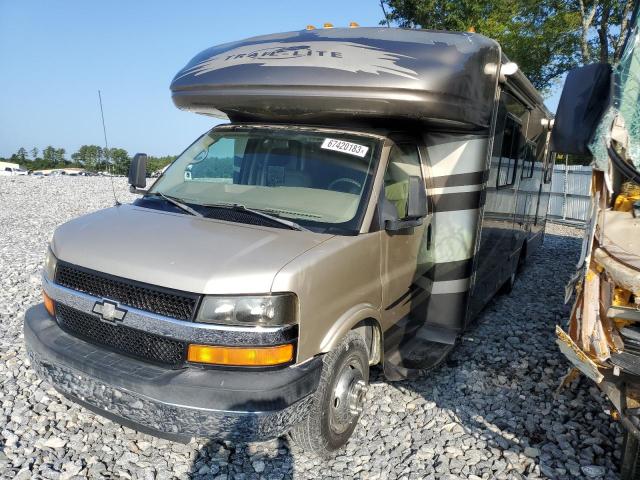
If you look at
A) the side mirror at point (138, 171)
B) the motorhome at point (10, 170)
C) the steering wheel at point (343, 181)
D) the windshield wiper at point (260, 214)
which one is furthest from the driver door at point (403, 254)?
the motorhome at point (10, 170)

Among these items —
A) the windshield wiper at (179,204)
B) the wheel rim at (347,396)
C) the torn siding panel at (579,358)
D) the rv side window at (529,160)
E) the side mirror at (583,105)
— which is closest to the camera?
the torn siding panel at (579,358)

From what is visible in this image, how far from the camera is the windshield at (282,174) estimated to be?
11.4 feet

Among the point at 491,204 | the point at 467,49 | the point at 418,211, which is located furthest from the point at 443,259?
the point at 467,49

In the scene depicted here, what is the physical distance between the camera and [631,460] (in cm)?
299

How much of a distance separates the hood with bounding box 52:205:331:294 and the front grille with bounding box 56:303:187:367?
32 centimetres

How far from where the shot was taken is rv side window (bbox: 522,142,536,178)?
649 cm

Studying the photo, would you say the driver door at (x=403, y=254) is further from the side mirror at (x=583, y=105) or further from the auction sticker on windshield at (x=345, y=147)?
the side mirror at (x=583, y=105)

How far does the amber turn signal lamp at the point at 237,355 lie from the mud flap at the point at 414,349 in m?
1.46

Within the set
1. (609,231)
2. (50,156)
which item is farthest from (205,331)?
(50,156)

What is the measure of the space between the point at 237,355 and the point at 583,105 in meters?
2.52

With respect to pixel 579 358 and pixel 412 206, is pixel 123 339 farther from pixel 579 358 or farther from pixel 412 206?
pixel 579 358

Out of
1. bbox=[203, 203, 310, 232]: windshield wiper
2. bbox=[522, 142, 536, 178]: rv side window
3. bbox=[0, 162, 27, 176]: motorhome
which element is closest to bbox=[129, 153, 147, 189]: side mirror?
bbox=[203, 203, 310, 232]: windshield wiper

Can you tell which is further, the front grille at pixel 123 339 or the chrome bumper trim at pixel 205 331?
the front grille at pixel 123 339

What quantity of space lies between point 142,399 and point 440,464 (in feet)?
6.58
